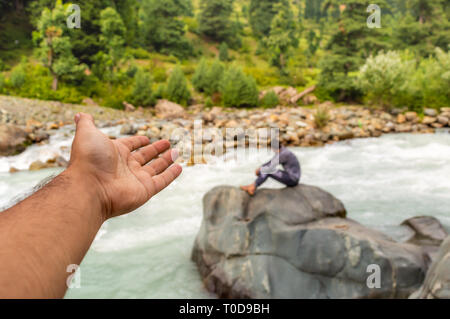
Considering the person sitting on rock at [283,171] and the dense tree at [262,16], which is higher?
the dense tree at [262,16]

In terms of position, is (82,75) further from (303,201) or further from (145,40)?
(303,201)

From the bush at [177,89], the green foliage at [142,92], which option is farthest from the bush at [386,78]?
the green foliage at [142,92]

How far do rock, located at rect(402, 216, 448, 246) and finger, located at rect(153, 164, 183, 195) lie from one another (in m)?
5.10

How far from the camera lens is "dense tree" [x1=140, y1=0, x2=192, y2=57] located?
38562 millimetres

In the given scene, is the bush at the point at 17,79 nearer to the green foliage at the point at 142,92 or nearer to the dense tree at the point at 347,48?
the green foliage at the point at 142,92

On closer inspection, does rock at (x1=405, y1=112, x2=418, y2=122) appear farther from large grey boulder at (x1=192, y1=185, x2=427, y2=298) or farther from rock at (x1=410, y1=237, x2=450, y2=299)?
rock at (x1=410, y1=237, x2=450, y2=299)

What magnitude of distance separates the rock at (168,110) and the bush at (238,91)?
12.3 feet

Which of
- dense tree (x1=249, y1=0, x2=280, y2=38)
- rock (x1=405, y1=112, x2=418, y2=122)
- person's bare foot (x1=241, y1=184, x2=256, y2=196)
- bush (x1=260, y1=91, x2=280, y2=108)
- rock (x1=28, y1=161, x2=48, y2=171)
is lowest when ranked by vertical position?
rock (x1=28, y1=161, x2=48, y2=171)

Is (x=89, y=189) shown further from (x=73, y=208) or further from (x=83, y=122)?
(x=83, y=122)

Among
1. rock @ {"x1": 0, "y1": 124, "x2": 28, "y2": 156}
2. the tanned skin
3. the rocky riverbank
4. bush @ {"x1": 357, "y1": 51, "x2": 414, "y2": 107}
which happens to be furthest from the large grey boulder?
bush @ {"x1": 357, "y1": 51, "x2": 414, "y2": 107}

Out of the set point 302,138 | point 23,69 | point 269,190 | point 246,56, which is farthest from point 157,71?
point 269,190

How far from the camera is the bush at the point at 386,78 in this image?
831 inches

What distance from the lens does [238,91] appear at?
24234 millimetres

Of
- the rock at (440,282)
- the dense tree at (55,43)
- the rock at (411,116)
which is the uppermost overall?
the dense tree at (55,43)
